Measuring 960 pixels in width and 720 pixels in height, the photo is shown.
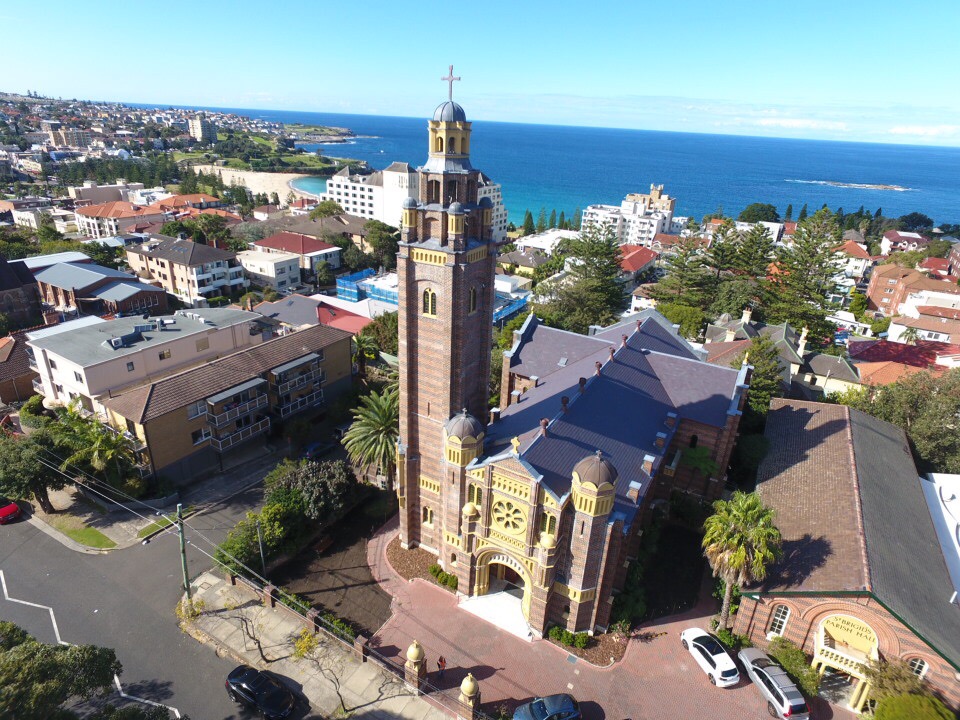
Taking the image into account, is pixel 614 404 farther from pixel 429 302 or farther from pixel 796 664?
pixel 796 664

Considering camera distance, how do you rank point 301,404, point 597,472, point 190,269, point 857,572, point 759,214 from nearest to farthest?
1. point 597,472
2. point 857,572
3. point 301,404
4. point 190,269
5. point 759,214

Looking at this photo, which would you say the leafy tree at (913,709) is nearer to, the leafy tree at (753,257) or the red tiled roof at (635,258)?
the leafy tree at (753,257)

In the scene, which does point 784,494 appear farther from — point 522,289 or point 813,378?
point 522,289

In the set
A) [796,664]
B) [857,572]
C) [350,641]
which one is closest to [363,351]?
[350,641]

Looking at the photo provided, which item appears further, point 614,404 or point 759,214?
point 759,214

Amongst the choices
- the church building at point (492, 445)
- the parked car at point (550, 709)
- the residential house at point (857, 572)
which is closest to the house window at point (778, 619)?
the residential house at point (857, 572)

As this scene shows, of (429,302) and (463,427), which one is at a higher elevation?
(429,302)

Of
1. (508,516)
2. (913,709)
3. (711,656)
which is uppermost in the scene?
(508,516)

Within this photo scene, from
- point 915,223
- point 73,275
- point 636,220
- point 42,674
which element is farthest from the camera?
point 915,223

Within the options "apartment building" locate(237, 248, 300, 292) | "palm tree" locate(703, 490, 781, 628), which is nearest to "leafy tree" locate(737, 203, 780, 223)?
"apartment building" locate(237, 248, 300, 292)
